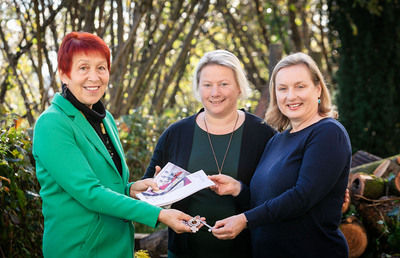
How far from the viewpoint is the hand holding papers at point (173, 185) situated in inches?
104

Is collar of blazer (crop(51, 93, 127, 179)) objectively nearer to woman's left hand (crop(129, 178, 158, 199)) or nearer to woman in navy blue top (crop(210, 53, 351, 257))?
woman's left hand (crop(129, 178, 158, 199))

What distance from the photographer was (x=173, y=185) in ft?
9.23

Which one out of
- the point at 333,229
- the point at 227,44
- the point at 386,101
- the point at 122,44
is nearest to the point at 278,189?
the point at 333,229

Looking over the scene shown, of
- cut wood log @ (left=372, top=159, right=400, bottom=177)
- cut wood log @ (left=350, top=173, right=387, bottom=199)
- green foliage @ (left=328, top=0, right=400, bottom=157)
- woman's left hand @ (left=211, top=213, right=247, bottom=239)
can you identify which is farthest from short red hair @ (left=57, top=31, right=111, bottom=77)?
green foliage @ (left=328, top=0, right=400, bottom=157)

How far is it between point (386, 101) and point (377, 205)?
433 centimetres

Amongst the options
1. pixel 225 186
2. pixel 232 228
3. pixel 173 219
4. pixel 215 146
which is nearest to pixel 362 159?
pixel 215 146

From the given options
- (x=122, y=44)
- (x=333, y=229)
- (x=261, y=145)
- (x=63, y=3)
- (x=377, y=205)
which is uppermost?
(x=63, y=3)

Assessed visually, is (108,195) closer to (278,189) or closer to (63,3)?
(278,189)

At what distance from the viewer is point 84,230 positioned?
2436 millimetres

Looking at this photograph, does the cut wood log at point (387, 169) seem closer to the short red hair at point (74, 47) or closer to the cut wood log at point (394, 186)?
the cut wood log at point (394, 186)

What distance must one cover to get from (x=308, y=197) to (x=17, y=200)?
2.07m

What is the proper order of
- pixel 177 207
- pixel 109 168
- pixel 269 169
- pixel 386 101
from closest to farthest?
pixel 109 168
pixel 269 169
pixel 177 207
pixel 386 101

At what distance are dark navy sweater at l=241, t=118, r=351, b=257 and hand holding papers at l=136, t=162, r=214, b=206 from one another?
1.17ft

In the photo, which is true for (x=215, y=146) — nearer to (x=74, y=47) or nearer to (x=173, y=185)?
(x=173, y=185)
